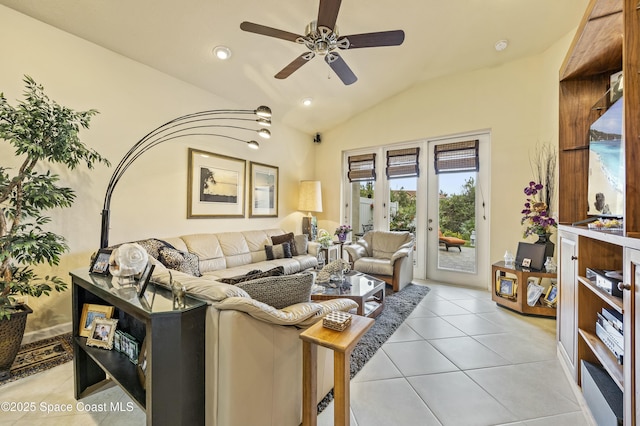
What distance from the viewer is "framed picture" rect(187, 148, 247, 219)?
3.70m

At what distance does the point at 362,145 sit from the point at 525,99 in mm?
Answer: 2587

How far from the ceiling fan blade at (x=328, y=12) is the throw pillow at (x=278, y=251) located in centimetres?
306

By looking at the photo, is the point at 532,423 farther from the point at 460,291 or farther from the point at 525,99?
the point at 525,99

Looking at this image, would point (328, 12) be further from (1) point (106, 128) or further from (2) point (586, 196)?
(1) point (106, 128)

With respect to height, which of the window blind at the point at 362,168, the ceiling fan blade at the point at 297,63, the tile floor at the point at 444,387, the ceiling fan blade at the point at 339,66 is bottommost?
the tile floor at the point at 444,387

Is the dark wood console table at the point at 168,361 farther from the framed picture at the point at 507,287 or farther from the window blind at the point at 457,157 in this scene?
the window blind at the point at 457,157

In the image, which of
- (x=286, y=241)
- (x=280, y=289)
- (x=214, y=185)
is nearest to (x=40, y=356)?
(x=280, y=289)

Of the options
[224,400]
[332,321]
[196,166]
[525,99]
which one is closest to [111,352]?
[224,400]

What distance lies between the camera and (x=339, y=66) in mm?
2619

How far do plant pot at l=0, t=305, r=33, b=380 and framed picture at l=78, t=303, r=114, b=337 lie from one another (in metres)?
0.77

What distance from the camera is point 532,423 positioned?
59.6 inches

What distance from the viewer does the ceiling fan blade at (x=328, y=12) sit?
180 centimetres

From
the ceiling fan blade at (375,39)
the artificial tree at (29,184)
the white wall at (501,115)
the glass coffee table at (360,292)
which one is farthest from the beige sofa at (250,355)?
the white wall at (501,115)

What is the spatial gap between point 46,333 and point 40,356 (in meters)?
0.43
